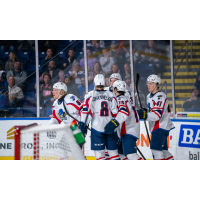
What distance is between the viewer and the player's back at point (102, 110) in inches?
182

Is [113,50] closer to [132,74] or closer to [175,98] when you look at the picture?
[132,74]

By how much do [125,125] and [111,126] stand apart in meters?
0.28

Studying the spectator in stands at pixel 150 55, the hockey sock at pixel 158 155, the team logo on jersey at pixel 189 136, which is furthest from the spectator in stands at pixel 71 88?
the team logo on jersey at pixel 189 136

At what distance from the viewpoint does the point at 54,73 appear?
529 cm

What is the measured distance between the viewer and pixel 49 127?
3740mm

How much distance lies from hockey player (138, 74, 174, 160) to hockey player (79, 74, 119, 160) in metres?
0.54

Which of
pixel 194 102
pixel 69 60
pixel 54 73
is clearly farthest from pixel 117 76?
pixel 194 102

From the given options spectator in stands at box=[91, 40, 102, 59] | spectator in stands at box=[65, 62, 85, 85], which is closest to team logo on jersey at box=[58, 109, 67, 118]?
spectator in stands at box=[65, 62, 85, 85]

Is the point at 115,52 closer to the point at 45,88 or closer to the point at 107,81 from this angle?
the point at 107,81

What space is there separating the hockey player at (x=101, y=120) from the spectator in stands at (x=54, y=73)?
874 mm

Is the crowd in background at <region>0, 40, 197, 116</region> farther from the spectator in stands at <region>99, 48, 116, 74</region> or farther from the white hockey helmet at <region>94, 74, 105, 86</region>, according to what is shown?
the white hockey helmet at <region>94, 74, 105, 86</region>

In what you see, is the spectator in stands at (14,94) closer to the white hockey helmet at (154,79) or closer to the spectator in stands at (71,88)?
the spectator in stands at (71,88)

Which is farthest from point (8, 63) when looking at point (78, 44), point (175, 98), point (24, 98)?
point (175, 98)

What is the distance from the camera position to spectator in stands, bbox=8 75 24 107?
209 inches
